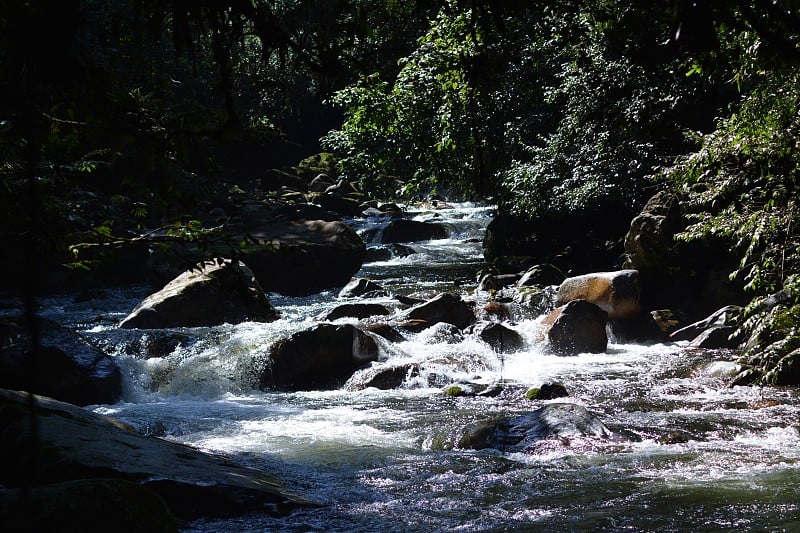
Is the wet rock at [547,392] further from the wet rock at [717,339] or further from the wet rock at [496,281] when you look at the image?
the wet rock at [496,281]

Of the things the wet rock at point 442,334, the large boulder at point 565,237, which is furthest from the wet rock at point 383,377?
the large boulder at point 565,237

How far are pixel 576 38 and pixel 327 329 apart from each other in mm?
8407

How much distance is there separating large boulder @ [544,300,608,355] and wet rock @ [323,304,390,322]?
3619mm

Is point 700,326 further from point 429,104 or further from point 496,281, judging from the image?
point 429,104

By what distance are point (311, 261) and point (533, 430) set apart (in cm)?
1228

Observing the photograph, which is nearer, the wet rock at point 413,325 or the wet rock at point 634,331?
the wet rock at point 413,325

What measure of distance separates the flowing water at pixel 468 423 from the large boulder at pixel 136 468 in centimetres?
20

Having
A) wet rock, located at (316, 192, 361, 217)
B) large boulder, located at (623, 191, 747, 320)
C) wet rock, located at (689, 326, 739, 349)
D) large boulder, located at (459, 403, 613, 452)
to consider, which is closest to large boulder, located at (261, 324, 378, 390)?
large boulder, located at (459, 403, 613, 452)

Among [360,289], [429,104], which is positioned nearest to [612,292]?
[429,104]

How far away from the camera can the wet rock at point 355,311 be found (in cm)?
1506

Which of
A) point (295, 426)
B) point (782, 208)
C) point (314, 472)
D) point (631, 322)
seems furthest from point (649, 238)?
point (314, 472)

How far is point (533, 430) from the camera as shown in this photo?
7617mm

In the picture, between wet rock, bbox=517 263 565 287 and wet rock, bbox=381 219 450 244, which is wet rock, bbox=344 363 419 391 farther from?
wet rock, bbox=381 219 450 244

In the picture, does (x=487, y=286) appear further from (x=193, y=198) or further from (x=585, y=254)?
(x=193, y=198)
